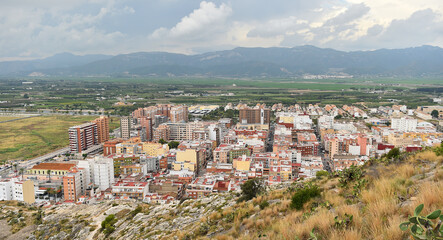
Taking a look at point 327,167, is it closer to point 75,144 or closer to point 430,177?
point 430,177

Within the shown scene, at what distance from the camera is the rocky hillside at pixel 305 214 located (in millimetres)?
2746

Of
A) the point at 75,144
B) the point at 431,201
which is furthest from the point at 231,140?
the point at 431,201

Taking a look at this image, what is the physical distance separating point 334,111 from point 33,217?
41.1 metres

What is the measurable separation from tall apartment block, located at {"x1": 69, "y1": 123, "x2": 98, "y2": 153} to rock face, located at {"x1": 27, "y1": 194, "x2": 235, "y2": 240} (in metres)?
13.1

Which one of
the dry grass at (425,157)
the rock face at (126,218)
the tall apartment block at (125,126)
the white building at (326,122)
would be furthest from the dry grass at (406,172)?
the tall apartment block at (125,126)

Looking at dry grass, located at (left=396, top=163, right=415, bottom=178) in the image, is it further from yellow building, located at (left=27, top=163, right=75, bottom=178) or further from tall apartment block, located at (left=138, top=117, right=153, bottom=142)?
tall apartment block, located at (left=138, top=117, right=153, bottom=142)

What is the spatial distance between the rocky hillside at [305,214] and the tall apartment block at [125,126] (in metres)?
18.9

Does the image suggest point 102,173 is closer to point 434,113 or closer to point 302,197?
point 302,197

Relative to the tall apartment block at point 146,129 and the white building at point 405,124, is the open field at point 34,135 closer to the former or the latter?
the tall apartment block at point 146,129

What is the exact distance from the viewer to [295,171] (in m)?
19.2

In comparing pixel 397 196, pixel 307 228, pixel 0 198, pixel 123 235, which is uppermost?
pixel 397 196

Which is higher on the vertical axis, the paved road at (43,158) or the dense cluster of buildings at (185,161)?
the dense cluster of buildings at (185,161)

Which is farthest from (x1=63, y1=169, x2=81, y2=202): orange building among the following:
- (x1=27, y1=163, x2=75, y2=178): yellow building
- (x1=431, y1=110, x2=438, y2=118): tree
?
(x1=431, y1=110, x2=438, y2=118): tree

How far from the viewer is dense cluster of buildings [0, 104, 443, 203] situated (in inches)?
668
